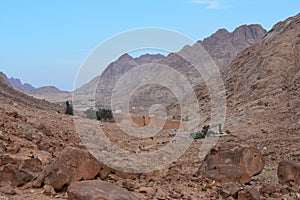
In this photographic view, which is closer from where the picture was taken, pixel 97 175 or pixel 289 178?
pixel 97 175

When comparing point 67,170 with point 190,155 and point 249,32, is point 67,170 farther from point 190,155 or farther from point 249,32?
point 249,32

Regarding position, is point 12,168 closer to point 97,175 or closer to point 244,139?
point 97,175

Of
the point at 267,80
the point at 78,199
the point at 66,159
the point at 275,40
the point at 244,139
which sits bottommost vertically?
the point at 78,199

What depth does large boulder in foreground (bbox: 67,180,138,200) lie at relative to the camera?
538 centimetres

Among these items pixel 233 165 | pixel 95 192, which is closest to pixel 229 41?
pixel 233 165

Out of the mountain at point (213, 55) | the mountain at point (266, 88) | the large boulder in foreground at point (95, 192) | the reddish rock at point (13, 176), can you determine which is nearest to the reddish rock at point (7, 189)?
the reddish rock at point (13, 176)

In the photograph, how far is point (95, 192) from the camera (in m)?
5.44

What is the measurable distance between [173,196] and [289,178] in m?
3.36

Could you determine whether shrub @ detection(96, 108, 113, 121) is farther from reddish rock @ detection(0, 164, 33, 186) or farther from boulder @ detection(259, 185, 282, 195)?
reddish rock @ detection(0, 164, 33, 186)

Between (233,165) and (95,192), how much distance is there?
434cm

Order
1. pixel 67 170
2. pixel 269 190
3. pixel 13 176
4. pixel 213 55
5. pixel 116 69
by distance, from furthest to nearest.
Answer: pixel 213 55 < pixel 116 69 < pixel 269 190 < pixel 13 176 < pixel 67 170

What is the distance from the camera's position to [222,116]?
3164 cm

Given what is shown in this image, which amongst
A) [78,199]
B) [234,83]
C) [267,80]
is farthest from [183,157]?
[234,83]

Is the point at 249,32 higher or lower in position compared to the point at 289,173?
higher
